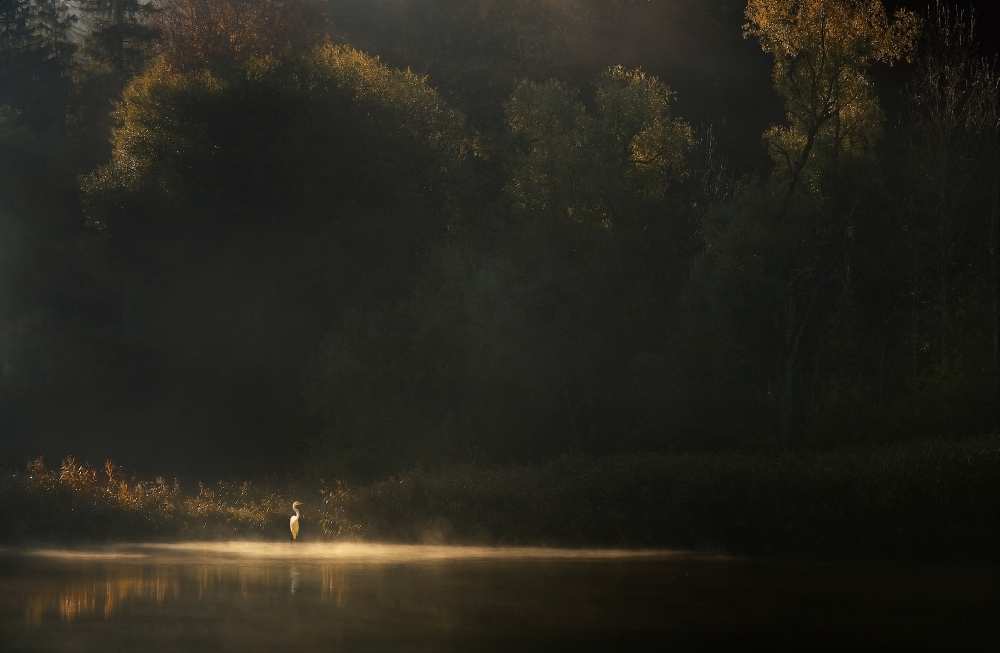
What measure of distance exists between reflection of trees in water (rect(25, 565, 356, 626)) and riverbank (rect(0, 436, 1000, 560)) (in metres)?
6.19

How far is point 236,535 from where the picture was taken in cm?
4112

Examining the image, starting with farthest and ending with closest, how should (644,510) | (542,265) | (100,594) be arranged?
(542,265), (644,510), (100,594)

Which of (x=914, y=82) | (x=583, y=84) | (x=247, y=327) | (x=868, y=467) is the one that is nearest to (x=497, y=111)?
(x=583, y=84)

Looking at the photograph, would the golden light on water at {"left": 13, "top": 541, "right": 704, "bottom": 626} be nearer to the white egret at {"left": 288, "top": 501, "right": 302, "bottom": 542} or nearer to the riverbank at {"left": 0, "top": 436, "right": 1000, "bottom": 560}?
the white egret at {"left": 288, "top": 501, "right": 302, "bottom": 542}

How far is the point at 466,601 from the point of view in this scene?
30172 millimetres

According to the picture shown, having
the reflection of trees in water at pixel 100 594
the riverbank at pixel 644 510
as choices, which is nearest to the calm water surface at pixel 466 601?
the reflection of trees in water at pixel 100 594

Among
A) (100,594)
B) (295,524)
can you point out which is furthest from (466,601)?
(295,524)

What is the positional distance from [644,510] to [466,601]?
39.6 feet

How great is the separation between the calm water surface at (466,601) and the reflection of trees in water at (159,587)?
56 millimetres

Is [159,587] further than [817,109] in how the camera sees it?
No

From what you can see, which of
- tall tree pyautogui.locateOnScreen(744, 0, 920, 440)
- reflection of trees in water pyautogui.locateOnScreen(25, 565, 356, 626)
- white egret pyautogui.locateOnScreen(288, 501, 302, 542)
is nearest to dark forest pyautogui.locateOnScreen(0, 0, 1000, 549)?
tall tree pyautogui.locateOnScreen(744, 0, 920, 440)

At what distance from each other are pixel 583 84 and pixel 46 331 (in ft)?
81.8

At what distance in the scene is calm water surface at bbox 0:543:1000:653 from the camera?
25.8 meters

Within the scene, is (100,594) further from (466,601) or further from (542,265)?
(542,265)
